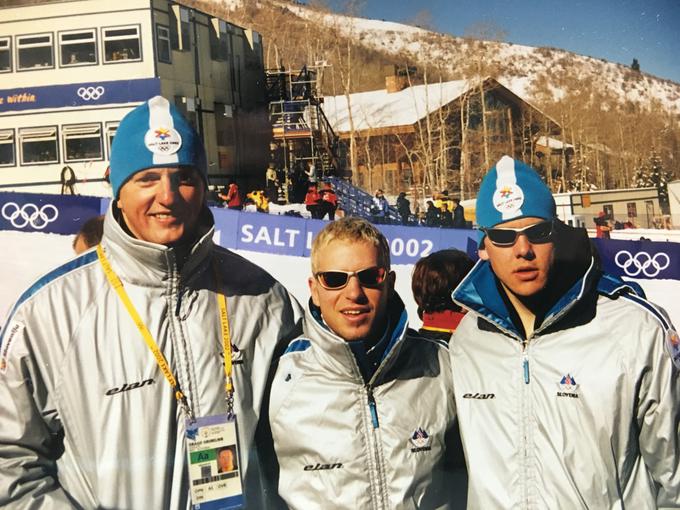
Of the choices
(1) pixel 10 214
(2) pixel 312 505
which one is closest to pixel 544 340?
(2) pixel 312 505

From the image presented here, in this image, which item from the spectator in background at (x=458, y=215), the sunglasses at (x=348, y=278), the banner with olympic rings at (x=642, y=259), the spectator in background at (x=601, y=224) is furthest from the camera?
the banner with olympic rings at (x=642, y=259)

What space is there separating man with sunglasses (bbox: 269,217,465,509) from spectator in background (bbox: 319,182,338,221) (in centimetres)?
10

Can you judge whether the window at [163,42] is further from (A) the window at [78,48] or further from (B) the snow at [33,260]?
(B) the snow at [33,260]

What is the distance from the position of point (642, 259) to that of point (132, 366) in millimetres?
1603

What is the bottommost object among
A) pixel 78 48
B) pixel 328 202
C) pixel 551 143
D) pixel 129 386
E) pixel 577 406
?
pixel 577 406

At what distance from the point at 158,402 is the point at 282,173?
2.15ft

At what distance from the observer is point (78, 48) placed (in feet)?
5.87

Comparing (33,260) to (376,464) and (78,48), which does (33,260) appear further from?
(376,464)

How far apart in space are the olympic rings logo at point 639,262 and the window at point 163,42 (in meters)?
1.50

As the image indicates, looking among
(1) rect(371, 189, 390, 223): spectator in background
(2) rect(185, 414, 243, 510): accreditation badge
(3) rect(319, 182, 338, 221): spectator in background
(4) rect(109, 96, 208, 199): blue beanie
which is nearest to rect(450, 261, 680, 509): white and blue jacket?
(1) rect(371, 189, 390, 223): spectator in background

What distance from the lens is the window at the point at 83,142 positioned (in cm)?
177

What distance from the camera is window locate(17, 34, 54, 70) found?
71.3 inches

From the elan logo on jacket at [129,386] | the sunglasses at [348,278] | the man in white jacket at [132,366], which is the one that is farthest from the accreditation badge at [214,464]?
the sunglasses at [348,278]

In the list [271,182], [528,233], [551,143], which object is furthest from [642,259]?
[271,182]
